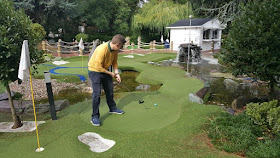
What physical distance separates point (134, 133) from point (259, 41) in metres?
3.21

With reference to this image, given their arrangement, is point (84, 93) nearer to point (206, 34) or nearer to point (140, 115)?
point (140, 115)

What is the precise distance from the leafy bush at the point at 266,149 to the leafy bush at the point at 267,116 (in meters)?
0.32

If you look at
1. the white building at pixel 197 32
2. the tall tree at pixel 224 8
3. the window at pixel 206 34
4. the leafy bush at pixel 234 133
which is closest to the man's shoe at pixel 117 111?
the leafy bush at pixel 234 133

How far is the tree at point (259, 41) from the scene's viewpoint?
462cm

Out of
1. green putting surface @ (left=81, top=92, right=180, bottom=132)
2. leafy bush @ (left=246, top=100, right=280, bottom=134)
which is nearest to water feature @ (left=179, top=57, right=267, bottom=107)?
green putting surface @ (left=81, top=92, right=180, bottom=132)

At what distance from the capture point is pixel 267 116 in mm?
3855

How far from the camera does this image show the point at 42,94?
741 cm

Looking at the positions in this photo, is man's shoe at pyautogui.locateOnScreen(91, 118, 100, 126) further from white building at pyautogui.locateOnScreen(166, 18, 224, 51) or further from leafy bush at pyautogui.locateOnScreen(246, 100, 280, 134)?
white building at pyautogui.locateOnScreen(166, 18, 224, 51)

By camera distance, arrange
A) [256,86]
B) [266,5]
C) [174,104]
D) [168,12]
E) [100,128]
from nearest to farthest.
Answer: [100,128]
[266,5]
[174,104]
[256,86]
[168,12]

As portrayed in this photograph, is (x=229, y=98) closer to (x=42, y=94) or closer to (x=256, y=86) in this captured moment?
(x=256, y=86)

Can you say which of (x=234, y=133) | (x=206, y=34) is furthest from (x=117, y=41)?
(x=206, y=34)

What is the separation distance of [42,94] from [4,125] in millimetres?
2954

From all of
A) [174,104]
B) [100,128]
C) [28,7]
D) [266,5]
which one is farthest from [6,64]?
[28,7]

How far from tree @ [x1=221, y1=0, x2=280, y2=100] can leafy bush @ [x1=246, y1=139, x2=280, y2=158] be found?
1833 millimetres
